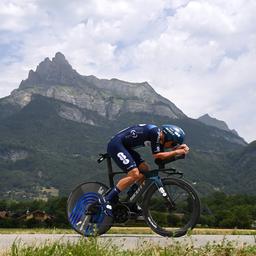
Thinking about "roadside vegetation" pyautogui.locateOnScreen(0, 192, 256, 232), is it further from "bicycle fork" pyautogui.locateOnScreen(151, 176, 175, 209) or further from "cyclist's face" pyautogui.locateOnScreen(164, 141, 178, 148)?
"cyclist's face" pyautogui.locateOnScreen(164, 141, 178, 148)

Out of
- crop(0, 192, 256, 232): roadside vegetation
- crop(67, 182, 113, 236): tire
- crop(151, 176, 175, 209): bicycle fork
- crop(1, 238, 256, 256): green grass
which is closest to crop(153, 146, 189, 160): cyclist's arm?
crop(151, 176, 175, 209): bicycle fork

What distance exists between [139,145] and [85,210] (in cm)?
158

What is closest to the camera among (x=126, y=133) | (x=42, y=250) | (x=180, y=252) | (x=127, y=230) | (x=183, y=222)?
(x=42, y=250)

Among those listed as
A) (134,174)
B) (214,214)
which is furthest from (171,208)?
(214,214)

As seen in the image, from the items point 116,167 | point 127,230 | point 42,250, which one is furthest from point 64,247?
point 127,230

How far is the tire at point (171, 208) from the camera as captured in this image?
8.88 m

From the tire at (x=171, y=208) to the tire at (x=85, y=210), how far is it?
2.69 feet

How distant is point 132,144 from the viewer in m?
9.59

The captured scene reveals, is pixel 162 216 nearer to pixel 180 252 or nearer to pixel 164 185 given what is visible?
pixel 164 185

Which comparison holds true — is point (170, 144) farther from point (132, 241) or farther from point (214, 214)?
point (214, 214)

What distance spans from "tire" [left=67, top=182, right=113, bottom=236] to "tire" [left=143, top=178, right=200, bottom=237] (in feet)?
2.69

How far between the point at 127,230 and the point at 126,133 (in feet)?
13.6

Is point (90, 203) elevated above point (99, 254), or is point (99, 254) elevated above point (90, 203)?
point (90, 203)

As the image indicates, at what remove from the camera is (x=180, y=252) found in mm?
5555
